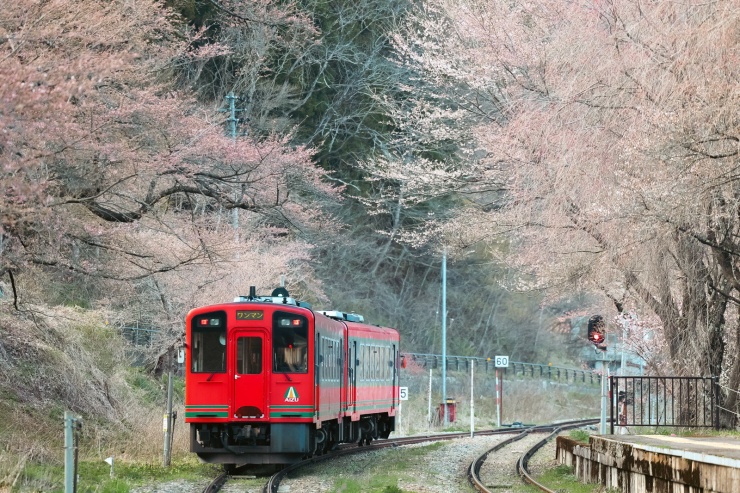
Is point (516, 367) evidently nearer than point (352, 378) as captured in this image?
No

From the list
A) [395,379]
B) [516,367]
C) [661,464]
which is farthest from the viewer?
[516,367]

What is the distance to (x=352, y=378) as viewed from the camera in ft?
65.6

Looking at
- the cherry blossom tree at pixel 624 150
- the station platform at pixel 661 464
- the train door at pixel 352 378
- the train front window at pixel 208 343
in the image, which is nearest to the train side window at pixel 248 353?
the train front window at pixel 208 343

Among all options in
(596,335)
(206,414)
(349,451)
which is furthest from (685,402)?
(206,414)

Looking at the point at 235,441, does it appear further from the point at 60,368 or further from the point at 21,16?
the point at 21,16

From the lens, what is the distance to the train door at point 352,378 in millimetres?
19672

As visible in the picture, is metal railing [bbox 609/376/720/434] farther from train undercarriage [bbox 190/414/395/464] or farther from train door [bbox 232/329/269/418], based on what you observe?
train door [bbox 232/329/269/418]

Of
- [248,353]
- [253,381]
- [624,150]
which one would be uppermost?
[624,150]

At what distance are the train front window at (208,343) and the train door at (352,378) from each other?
391 centimetres

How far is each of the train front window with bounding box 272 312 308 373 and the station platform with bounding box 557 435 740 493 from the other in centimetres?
407

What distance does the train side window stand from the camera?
16016mm

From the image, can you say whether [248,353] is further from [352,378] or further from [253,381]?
[352,378]

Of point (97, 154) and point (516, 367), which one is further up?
point (97, 154)

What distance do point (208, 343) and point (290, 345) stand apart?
3.88 ft
